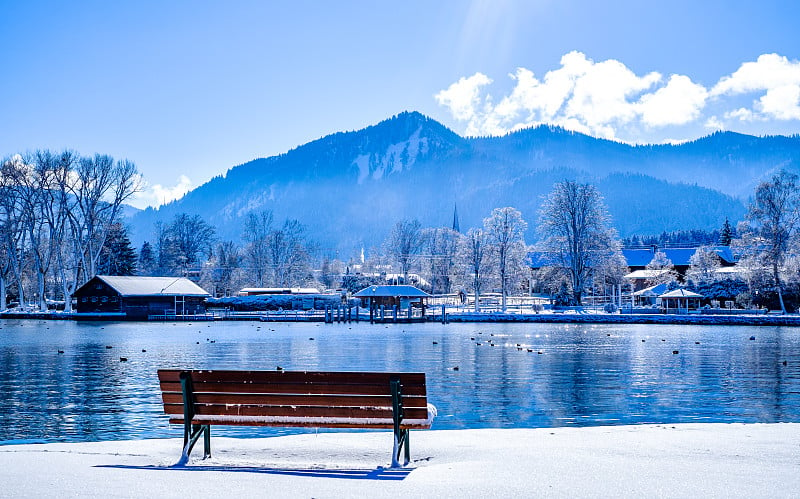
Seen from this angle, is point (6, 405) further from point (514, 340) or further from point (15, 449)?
point (514, 340)

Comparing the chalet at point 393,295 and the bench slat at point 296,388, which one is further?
the chalet at point 393,295

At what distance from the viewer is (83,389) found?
60.0 ft

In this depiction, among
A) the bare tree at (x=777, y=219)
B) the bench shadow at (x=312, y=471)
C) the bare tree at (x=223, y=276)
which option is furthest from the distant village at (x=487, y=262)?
the bench shadow at (x=312, y=471)

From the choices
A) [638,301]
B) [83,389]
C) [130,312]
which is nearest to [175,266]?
[130,312]

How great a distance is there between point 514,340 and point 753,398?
2396 centimetres

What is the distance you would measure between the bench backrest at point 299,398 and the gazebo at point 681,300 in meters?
62.7

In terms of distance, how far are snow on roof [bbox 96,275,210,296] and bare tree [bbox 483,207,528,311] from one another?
111 feet

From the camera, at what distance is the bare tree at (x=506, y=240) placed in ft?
259

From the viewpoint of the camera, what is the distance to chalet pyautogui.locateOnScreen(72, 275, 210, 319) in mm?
75812

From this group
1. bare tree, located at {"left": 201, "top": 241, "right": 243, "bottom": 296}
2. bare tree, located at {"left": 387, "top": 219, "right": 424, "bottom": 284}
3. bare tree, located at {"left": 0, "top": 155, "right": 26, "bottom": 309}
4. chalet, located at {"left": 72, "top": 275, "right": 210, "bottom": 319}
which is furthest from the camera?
bare tree, located at {"left": 201, "top": 241, "right": 243, "bottom": 296}

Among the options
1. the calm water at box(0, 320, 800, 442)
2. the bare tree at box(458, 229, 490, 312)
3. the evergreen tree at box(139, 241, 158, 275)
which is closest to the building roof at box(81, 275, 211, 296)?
the bare tree at box(458, 229, 490, 312)

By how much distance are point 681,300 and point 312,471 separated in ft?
233

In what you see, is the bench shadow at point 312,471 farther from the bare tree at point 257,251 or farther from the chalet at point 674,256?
the chalet at point 674,256

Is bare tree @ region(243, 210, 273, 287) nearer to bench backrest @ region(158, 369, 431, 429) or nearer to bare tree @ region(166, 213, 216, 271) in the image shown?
bare tree @ region(166, 213, 216, 271)
